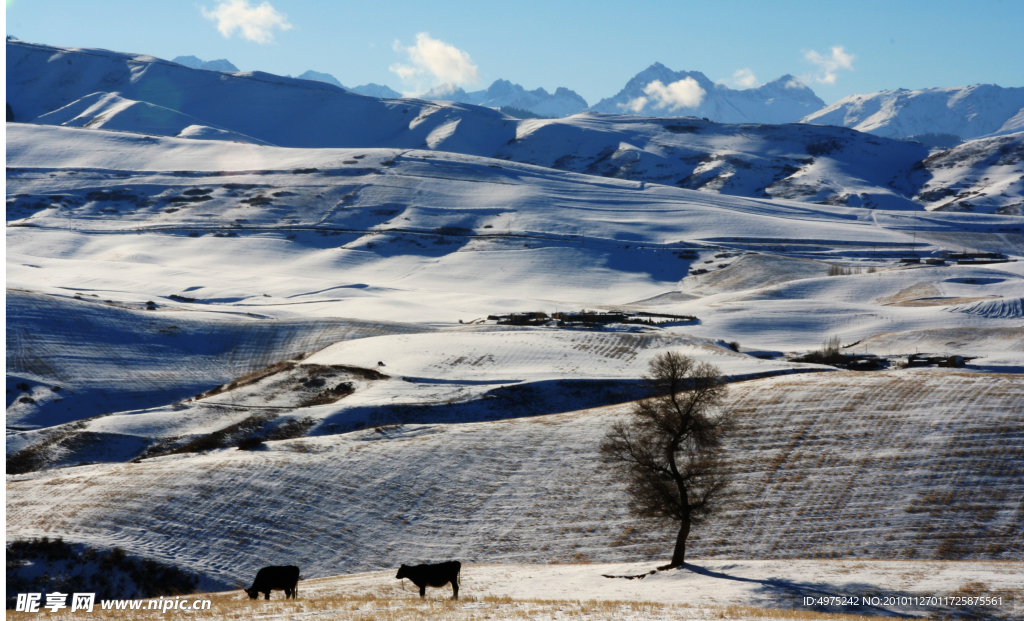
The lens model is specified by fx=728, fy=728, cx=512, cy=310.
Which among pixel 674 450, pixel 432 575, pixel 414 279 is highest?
pixel 414 279

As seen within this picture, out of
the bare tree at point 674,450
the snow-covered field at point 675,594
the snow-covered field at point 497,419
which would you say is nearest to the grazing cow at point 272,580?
the snow-covered field at point 675,594

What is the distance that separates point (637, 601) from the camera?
2433cm

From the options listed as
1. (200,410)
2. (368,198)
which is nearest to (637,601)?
(200,410)

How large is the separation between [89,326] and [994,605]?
8108cm

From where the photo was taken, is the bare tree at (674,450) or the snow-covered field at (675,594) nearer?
the snow-covered field at (675,594)

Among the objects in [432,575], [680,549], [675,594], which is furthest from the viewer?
[680,549]

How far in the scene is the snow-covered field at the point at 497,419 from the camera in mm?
31969

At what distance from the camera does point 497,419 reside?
5644 cm

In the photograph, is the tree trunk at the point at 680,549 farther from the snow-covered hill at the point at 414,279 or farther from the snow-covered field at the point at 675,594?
the snow-covered hill at the point at 414,279

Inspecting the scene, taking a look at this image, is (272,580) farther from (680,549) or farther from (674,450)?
(674,450)

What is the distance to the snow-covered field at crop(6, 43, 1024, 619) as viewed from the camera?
105 feet

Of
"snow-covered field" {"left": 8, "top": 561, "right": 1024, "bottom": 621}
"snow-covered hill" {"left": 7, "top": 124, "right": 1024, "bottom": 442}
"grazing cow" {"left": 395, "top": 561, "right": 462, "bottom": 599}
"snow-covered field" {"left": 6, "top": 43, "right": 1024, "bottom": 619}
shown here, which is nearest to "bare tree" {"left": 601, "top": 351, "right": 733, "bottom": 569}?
"snow-covered field" {"left": 8, "top": 561, "right": 1024, "bottom": 621}

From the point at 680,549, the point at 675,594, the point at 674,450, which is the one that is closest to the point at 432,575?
the point at 675,594

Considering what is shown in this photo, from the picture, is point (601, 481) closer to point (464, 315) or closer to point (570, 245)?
point (464, 315)
